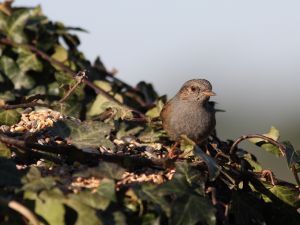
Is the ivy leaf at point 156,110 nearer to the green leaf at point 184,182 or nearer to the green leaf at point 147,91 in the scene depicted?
the green leaf at point 147,91

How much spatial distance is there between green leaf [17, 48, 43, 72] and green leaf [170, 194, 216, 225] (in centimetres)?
311

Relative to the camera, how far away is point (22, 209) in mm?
3072

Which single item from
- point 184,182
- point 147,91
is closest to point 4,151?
point 184,182

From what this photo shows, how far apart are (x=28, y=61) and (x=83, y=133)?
2.45 metres

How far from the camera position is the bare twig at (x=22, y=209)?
3.06m

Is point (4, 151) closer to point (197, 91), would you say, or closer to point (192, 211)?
point (192, 211)

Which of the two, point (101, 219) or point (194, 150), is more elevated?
point (194, 150)

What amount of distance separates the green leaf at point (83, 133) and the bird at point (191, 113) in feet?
3.76

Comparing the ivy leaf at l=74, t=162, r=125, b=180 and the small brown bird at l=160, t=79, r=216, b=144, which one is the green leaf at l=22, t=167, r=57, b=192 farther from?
the small brown bird at l=160, t=79, r=216, b=144

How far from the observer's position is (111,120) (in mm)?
5238

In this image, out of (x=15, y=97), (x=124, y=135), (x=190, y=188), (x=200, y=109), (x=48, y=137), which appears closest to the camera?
(x=190, y=188)

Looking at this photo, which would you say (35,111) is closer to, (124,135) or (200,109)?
(124,135)

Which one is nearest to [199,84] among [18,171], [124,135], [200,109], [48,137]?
[200,109]

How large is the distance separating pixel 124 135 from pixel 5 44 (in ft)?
5.80
